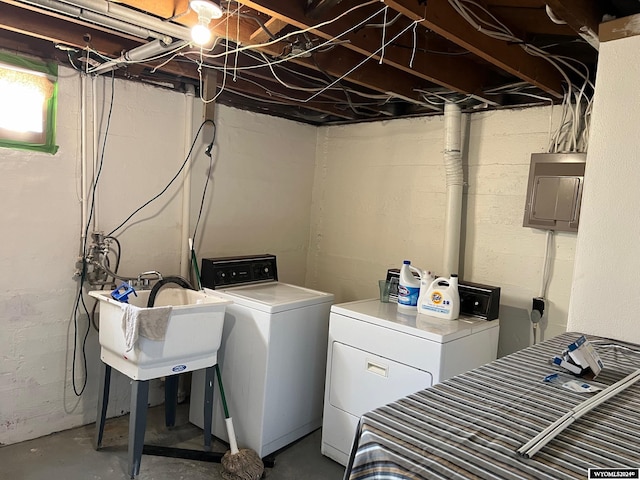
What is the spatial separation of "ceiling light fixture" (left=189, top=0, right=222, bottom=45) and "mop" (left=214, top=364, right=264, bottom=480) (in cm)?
A: 187

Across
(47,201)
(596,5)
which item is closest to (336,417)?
(47,201)

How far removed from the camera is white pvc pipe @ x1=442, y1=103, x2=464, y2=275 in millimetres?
2883

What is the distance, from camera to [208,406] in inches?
102

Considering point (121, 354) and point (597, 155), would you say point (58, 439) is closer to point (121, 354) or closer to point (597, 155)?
point (121, 354)

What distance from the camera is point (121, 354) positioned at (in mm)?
2299

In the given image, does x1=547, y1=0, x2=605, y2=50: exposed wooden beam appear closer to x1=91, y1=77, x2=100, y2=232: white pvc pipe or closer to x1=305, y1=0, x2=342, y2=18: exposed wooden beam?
x1=305, y1=0, x2=342, y2=18: exposed wooden beam

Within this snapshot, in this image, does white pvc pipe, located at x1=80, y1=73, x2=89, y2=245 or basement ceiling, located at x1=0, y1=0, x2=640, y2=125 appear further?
white pvc pipe, located at x1=80, y1=73, x2=89, y2=245

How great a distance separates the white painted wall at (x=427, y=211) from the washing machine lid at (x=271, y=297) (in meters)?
0.81

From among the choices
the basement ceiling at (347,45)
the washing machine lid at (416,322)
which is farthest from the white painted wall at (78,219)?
the washing machine lid at (416,322)

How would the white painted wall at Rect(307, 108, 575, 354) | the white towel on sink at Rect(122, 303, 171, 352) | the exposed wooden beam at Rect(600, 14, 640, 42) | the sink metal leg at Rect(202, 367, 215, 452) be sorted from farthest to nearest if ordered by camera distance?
the white painted wall at Rect(307, 108, 575, 354) < the sink metal leg at Rect(202, 367, 215, 452) < the white towel on sink at Rect(122, 303, 171, 352) < the exposed wooden beam at Rect(600, 14, 640, 42)

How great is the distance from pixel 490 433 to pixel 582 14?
1456 mm

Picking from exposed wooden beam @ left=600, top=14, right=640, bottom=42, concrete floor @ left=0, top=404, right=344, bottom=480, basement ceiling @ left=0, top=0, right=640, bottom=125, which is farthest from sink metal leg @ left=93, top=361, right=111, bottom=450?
exposed wooden beam @ left=600, top=14, right=640, bottom=42

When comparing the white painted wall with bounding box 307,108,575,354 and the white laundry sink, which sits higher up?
the white painted wall with bounding box 307,108,575,354

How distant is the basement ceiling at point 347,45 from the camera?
5.75 ft
